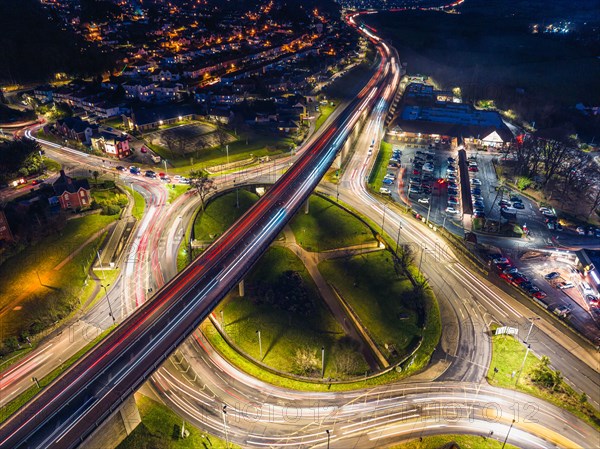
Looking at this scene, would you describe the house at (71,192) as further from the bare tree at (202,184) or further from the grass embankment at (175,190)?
the bare tree at (202,184)

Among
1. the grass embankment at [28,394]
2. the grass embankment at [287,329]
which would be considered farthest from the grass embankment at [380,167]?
the grass embankment at [28,394]

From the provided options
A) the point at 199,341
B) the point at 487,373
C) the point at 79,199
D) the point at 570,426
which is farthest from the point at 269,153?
the point at 570,426

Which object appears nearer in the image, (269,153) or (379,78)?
(269,153)

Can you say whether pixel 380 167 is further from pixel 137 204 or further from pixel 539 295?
pixel 137 204

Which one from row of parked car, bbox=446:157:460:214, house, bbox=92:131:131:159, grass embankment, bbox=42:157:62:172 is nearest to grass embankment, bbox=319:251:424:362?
row of parked car, bbox=446:157:460:214

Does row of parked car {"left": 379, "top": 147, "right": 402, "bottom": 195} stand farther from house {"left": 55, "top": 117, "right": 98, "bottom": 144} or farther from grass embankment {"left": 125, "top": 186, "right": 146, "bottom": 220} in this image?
house {"left": 55, "top": 117, "right": 98, "bottom": 144}

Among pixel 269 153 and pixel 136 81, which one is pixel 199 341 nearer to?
pixel 269 153
